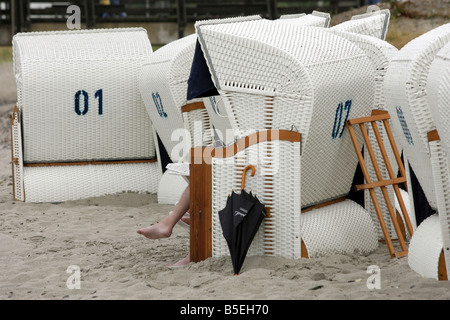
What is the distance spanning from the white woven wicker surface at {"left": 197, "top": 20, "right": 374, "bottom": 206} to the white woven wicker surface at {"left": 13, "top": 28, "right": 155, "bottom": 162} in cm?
289

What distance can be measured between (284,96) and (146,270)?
55.8 inches

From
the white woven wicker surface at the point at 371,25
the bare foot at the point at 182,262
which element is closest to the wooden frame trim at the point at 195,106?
the white woven wicker surface at the point at 371,25

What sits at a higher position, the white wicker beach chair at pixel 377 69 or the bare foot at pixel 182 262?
the white wicker beach chair at pixel 377 69

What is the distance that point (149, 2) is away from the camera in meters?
19.4

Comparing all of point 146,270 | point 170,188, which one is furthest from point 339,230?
point 170,188

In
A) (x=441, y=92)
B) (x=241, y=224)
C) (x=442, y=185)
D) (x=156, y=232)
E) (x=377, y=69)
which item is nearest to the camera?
(x=441, y=92)

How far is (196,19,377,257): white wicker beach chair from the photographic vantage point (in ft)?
15.4

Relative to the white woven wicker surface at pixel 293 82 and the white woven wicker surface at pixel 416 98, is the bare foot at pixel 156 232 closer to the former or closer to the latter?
the white woven wicker surface at pixel 293 82

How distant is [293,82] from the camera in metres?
4.66

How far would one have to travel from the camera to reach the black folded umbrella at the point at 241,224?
4.57 meters

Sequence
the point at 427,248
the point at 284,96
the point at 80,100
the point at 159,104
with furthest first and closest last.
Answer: the point at 80,100 → the point at 159,104 → the point at 284,96 → the point at 427,248

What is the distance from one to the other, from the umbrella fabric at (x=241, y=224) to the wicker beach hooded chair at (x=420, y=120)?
92 centimetres

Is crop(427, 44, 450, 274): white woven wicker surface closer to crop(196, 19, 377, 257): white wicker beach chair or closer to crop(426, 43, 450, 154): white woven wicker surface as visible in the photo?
crop(426, 43, 450, 154): white woven wicker surface

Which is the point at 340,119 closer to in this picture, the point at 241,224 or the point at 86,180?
the point at 241,224
